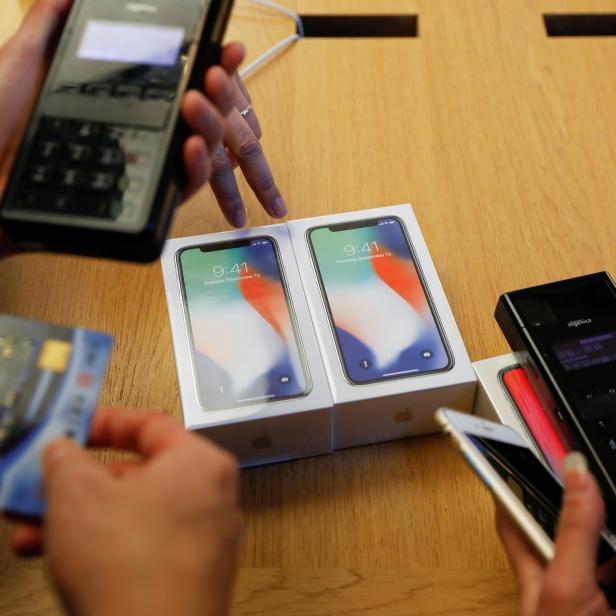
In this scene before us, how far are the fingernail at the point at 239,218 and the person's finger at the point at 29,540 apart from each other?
407 mm

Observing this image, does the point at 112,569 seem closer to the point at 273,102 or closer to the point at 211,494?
the point at 211,494

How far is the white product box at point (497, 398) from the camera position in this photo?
0.60 metres

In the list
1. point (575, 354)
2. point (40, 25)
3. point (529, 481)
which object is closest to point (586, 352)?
point (575, 354)

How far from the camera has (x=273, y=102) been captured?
900mm

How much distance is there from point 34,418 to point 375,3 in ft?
2.57

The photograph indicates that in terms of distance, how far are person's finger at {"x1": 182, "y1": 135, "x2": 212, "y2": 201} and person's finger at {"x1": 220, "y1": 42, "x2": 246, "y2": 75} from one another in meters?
0.09

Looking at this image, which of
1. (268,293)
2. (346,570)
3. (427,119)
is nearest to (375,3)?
(427,119)

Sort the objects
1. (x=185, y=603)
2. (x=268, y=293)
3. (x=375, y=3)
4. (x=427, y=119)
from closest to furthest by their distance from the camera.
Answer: (x=185, y=603) < (x=268, y=293) < (x=427, y=119) < (x=375, y=3)

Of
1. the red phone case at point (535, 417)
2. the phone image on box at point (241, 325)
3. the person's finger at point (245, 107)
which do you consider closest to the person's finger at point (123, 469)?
the phone image on box at point (241, 325)

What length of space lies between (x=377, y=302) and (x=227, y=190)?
8.7 inches

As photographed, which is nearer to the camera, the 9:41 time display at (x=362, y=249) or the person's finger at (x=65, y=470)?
the person's finger at (x=65, y=470)

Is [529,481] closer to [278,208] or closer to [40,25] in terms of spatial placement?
[278,208]

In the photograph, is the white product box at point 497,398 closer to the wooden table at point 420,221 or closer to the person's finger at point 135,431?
the wooden table at point 420,221

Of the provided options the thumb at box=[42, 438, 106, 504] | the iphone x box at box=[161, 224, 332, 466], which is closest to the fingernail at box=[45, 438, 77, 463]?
the thumb at box=[42, 438, 106, 504]
